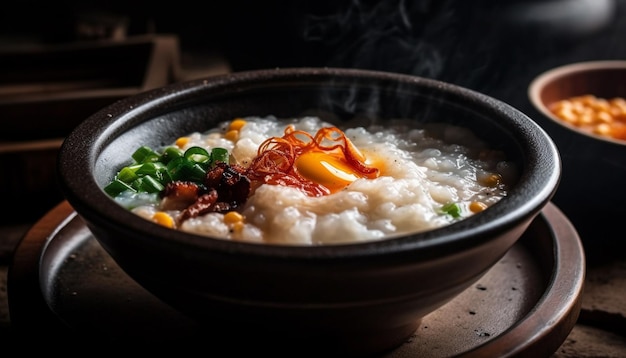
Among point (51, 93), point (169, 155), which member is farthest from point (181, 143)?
point (51, 93)

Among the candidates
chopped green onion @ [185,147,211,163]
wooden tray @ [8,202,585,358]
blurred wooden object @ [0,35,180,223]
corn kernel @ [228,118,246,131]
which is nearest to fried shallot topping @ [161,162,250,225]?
chopped green onion @ [185,147,211,163]

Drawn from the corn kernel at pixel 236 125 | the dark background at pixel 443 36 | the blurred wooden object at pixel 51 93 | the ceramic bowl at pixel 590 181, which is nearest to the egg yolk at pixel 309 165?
the corn kernel at pixel 236 125

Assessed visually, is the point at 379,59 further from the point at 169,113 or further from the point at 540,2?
the point at 169,113

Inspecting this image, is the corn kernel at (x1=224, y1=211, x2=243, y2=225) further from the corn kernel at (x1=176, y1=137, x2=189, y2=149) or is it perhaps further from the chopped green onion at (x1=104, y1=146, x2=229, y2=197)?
the corn kernel at (x1=176, y1=137, x2=189, y2=149)

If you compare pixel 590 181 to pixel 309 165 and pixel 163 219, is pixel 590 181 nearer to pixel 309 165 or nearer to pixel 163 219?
pixel 309 165

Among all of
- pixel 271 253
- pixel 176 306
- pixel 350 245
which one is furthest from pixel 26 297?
pixel 350 245
